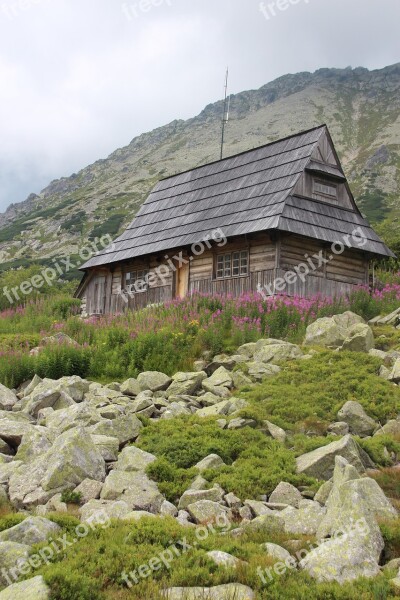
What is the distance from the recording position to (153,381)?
989cm

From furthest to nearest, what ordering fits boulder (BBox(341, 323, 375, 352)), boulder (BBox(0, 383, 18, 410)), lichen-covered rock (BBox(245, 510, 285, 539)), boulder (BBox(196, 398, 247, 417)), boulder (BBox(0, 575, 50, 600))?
boulder (BBox(341, 323, 375, 352)) → boulder (BBox(0, 383, 18, 410)) → boulder (BBox(196, 398, 247, 417)) → lichen-covered rock (BBox(245, 510, 285, 539)) → boulder (BBox(0, 575, 50, 600))

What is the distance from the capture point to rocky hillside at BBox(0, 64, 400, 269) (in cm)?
9706

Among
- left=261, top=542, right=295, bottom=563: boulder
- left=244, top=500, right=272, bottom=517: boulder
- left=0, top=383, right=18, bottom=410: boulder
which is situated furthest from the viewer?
left=0, top=383, right=18, bottom=410: boulder

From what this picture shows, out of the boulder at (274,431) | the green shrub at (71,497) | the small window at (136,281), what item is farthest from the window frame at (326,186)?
the green shrub at (71,497)

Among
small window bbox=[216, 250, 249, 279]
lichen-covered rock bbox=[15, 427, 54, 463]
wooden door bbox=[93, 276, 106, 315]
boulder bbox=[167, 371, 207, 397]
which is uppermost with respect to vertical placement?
small window bbox=[216, 250, 249, 279]

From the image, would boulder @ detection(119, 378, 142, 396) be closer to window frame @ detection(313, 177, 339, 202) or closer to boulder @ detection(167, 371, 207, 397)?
boulder @ detection(167, 371, 207, 397)

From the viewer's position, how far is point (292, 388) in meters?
8.78

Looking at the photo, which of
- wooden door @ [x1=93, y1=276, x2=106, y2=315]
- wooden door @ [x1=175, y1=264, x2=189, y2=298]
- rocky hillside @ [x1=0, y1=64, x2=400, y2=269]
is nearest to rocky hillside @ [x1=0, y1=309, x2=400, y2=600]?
wooden door @ [x1=175, y1=264, x2=189, y2=298]

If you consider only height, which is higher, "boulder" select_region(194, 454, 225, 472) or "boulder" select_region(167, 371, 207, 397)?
"boulder" select_region(167, 371, 207, 397)

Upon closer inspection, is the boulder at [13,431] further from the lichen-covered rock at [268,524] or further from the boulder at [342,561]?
the boulder at [342,561]

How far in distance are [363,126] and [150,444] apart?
551ft

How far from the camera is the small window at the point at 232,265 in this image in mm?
19953

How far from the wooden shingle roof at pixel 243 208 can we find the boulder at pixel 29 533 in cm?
1431

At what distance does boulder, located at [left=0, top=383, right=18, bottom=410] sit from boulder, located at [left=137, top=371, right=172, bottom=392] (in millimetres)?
2165
